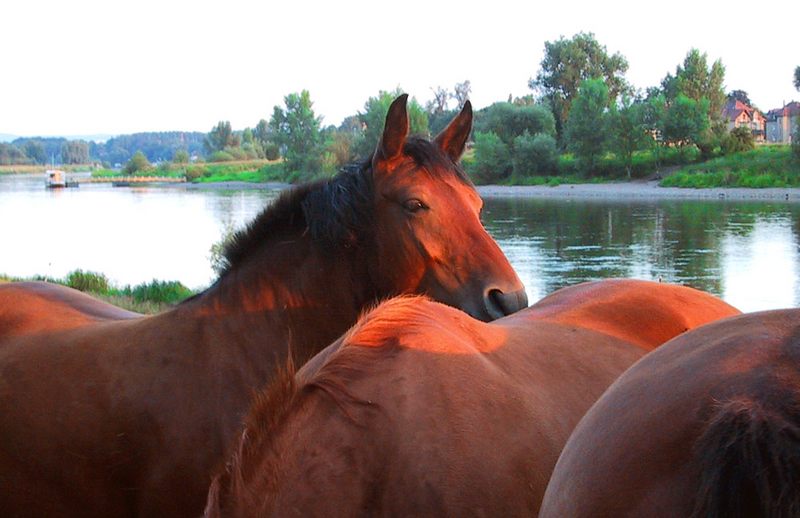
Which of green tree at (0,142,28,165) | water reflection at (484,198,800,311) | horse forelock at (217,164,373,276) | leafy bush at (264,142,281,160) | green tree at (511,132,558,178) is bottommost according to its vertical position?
water reflection at (484,198,800,311)

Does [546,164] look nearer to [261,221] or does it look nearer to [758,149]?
[758,149]

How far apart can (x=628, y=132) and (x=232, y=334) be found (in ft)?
215

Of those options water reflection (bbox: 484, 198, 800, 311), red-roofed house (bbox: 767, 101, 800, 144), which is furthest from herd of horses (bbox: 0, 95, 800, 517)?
red-roofed house (bbox: 767, 101, 800, 144)

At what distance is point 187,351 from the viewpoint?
3117mm

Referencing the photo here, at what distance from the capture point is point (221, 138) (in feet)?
520

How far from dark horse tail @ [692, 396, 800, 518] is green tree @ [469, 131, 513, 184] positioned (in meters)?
64.5

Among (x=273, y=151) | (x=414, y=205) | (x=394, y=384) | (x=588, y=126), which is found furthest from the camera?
(x=273, y=151)

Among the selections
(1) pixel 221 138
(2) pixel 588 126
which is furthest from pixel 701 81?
(1) pixel 221 138

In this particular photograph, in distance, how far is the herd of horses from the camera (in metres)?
1.25

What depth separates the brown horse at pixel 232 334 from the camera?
117 inches

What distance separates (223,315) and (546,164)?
65.4 meters

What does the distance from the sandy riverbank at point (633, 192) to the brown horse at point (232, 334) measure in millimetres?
47265

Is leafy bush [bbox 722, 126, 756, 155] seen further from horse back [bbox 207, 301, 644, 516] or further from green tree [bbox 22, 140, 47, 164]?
green tree [bbox 22, 140, 47, 164]

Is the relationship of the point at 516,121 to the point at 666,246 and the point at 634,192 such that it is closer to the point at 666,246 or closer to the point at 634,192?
the point at 634,192
